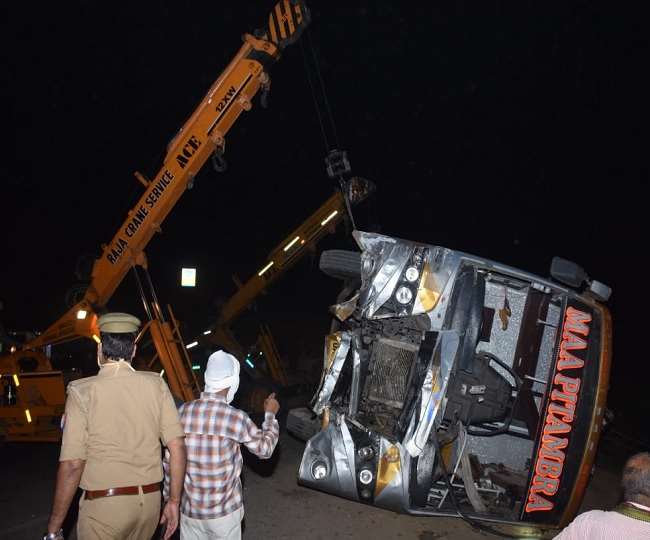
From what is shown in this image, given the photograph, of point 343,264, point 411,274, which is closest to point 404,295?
point 411,274

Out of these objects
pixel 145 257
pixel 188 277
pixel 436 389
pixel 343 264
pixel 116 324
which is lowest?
pixel 436 389

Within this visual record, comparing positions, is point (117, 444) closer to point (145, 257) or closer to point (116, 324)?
point (116, 324)

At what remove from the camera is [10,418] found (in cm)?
663

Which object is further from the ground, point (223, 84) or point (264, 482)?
point (223, 84)

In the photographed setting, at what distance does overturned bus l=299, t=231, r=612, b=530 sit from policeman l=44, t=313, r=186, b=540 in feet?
5.50

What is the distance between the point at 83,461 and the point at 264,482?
374 centimetres

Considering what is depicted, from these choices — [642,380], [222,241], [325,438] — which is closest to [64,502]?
[325,438]

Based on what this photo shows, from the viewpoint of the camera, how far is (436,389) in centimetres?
392

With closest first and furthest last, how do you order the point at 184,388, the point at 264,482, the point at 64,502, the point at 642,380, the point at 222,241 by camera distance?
the point at 64,502 → the point at 264,482 → the point at 184,388 → the point at 642,380 → the point at 222,241

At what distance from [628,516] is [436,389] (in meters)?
1.91

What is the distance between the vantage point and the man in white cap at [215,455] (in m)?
2.90

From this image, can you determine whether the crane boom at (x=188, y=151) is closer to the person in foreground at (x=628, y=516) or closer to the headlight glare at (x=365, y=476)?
the headlight glare at (x=365, y=476)

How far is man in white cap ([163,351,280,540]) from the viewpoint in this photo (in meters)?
2.90

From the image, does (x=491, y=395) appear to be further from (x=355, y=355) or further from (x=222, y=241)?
(x=222, y=241)
